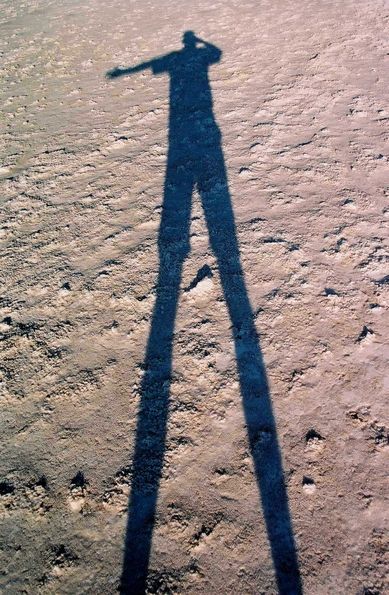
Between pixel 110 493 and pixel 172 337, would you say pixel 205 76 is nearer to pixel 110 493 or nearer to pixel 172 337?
pixel 172 337

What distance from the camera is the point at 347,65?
6.71 metres

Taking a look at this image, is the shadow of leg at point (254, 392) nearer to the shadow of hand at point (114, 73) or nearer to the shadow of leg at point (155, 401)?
the shadow of leg at point (155, 401)

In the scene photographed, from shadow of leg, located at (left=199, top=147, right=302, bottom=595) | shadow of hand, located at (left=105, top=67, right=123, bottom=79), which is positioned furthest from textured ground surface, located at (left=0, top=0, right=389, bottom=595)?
shadow of hand, located at (left=105, top=67, right=123, bottom=79)

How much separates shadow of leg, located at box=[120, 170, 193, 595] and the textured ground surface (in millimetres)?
64

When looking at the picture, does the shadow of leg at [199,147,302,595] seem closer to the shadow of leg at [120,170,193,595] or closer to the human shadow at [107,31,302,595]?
the human shadow at [107,31,302,595]

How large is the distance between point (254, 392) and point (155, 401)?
74 centimetres

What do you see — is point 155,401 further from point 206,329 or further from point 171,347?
point 206,329

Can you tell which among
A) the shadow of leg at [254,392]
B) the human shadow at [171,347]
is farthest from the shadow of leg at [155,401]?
the shadow of leg at [254,392]

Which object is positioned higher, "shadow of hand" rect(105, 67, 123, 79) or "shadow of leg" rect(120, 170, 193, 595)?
"shadow of hand" rect(105, 67, 123, 79)

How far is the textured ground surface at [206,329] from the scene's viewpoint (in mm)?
2631

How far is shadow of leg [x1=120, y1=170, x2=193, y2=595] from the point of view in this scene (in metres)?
2.63

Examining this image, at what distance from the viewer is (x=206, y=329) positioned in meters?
3.69

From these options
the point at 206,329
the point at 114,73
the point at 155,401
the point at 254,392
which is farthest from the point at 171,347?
the point at 114,73

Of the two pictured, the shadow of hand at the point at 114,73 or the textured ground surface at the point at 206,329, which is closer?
the textured ground surface at the point at 206,329
